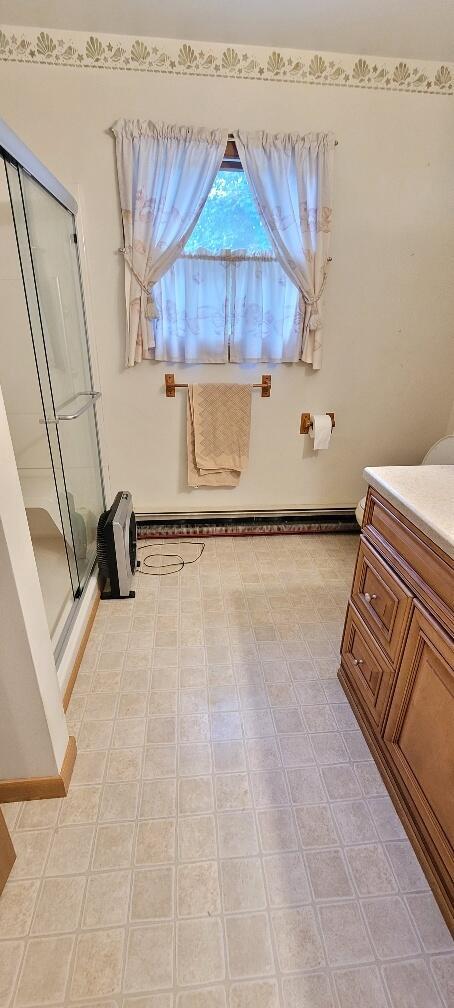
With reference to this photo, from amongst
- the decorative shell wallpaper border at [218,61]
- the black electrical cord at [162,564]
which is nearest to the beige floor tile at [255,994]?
the black electrical cord at [162,564]

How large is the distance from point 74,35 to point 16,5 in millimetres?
246

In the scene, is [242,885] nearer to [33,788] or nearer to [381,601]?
[33,788]

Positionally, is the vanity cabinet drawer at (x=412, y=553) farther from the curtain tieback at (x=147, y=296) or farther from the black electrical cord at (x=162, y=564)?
the curtain tieback at (x=147, y=296)

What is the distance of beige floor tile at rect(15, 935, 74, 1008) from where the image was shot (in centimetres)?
90

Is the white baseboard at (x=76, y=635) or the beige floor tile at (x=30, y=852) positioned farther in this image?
the white baseboard at (x=76, y=635)

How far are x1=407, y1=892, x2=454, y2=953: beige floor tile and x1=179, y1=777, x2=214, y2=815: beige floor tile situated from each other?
548 millimetres

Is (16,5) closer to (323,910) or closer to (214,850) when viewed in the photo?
(214,850)

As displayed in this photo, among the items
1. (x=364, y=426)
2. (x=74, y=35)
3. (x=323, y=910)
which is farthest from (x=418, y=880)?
(x=74, y=35)

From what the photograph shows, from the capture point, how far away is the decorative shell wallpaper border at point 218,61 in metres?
1.91

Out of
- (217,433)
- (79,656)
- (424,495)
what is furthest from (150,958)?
(217,433)

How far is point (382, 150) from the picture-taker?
2.20m

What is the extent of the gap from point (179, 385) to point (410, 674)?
1.89m

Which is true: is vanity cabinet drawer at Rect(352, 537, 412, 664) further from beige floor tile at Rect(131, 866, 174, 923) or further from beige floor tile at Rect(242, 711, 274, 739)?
beige floor tile at Rect(131, 866, 174, 923)

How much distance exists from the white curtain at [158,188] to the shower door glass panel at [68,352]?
0.29 metres
